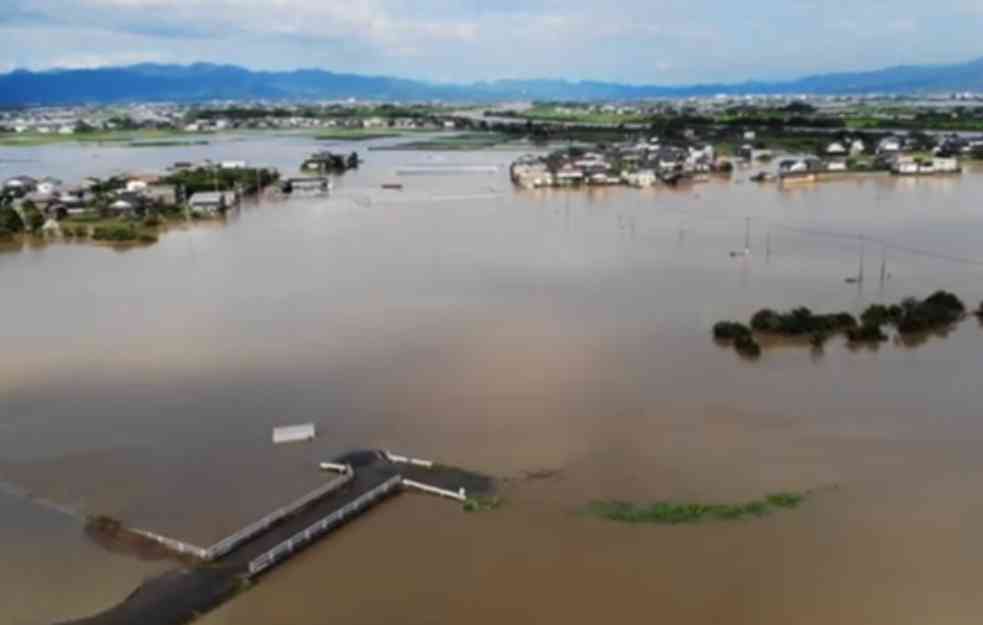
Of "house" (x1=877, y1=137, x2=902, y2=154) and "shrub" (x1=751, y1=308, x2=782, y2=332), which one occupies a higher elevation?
"house" (x1=877, y1=137, x2=902, y2=154)

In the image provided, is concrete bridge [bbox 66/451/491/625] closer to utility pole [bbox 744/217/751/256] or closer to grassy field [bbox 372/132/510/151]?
utility pole [bbox 744/217/751/256]

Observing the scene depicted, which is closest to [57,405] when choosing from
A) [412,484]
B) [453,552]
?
[412,484]

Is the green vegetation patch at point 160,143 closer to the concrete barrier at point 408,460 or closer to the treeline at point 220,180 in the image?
the treeline at point 220,180

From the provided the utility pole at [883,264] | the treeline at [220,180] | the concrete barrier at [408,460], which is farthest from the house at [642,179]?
the concrete barrier at [408,460]

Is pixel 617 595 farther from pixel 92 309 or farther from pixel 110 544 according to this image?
pixel 92 309

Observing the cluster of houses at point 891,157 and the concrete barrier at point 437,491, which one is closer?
the concrete barrier at point 437,491

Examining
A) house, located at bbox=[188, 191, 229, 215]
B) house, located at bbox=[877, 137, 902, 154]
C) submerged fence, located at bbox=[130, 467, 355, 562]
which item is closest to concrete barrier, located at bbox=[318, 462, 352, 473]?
submerged fence, located at bbox=[130, 467, 355, 562]
